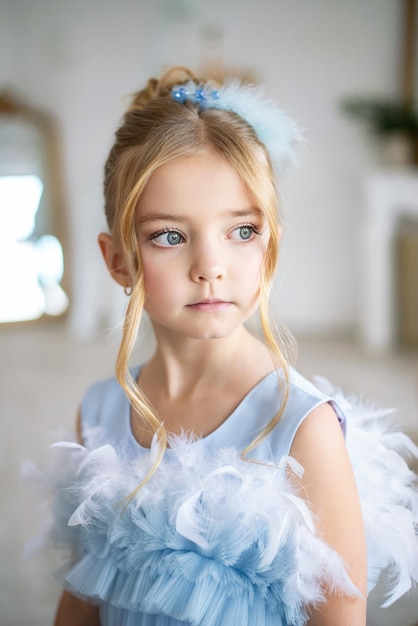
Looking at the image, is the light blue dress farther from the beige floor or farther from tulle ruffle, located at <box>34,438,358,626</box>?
the beige floor

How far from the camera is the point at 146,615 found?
86cm

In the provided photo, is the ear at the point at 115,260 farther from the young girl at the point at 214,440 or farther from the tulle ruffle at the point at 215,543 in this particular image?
the tulle ruffle at the point at 215,543

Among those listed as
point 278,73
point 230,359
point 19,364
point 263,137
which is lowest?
point 19,364

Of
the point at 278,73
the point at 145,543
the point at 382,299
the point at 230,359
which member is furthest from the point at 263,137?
the point at 278,73

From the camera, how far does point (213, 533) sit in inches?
31.7

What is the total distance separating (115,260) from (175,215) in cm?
16

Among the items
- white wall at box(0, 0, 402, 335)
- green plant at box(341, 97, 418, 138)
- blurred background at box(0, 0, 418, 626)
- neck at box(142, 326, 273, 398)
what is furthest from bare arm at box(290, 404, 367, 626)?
green plant at box(341, 97, 418, 138)

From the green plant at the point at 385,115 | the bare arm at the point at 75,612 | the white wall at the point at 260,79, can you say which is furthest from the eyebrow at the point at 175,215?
the green plant at the point at 385,115

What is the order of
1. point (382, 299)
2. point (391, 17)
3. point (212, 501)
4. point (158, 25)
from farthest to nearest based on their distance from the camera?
point (158, 25) < point (391, 17) < point (382, 299) < point (212, 501)

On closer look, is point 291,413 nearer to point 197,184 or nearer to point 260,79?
point 197,184

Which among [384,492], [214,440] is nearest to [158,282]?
[214,440]

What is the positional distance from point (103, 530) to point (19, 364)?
297 cm

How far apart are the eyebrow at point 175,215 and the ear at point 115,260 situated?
0.09 m

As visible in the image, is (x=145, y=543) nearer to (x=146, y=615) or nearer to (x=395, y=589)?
(x=146, y=615)
